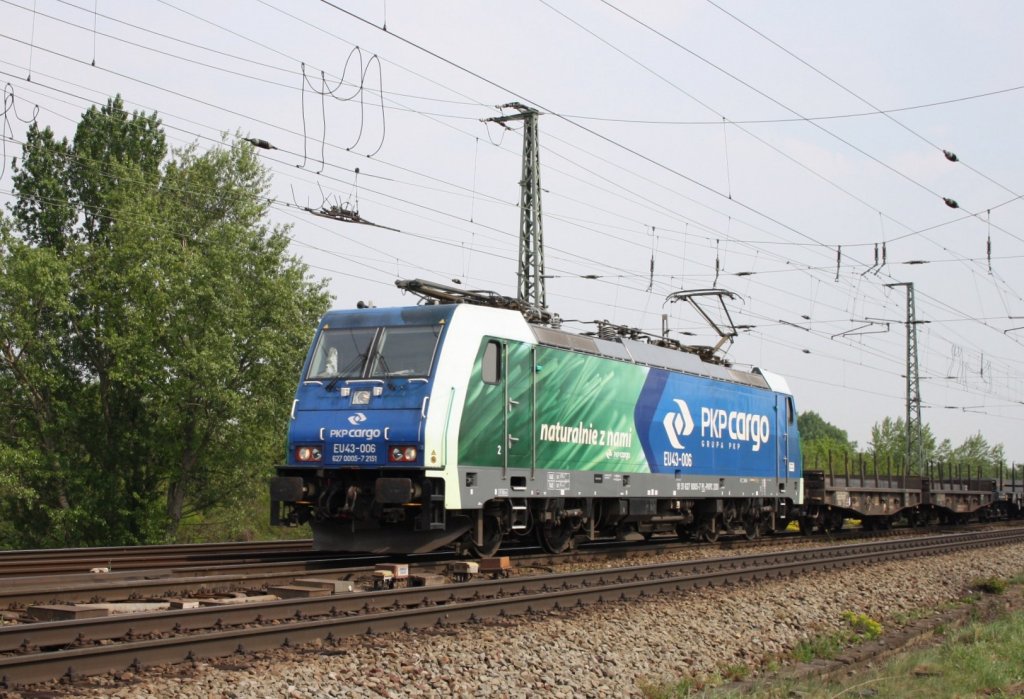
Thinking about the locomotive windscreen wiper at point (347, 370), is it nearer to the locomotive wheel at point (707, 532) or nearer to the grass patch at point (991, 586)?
the locomotive wheel at point (707, 532)

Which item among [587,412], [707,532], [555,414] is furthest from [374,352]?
[707,532]

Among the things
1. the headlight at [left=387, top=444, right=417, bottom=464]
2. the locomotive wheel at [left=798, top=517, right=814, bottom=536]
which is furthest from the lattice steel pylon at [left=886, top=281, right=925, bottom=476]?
the headlight at [left=387, top=444, right=417, bottom=464]

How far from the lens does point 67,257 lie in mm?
35281

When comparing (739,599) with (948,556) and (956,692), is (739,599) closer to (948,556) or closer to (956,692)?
(956,692)

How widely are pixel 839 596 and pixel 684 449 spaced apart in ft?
19.6

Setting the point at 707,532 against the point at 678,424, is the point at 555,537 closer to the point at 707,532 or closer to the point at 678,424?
the point at 678,424

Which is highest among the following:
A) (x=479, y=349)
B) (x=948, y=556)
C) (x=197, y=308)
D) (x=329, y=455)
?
(x=197, y=308)

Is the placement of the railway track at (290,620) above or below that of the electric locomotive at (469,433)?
below

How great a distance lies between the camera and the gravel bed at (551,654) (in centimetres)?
772

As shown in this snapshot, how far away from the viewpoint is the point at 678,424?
19.9 metres

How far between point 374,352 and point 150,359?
20247mm

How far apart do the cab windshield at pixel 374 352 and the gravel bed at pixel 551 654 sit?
14.5 ft

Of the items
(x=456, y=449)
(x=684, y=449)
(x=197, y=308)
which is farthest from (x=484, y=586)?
(x=197, y=308)

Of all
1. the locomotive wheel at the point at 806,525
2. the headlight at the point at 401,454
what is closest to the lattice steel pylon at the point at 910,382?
the locomotive wheel at the point at 806,525
